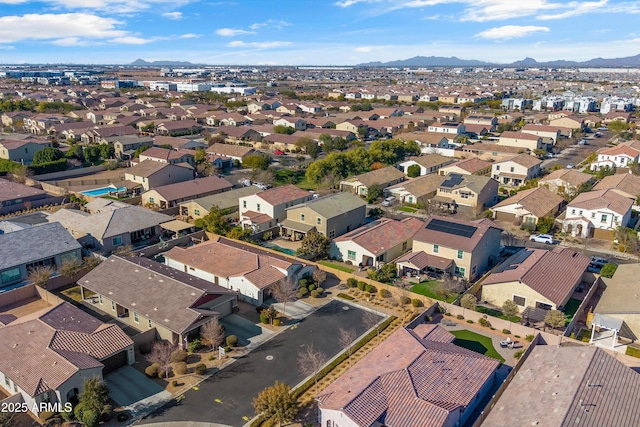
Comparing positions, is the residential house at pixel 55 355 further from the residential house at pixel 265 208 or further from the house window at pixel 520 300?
the house window at pixel 520 300

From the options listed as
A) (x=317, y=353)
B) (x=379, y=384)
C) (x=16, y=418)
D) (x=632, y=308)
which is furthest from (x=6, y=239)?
(x=632, y=308)

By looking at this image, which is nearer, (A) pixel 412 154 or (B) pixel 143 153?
(B) pixel 143 153

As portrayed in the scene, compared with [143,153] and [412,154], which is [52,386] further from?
[412,154]

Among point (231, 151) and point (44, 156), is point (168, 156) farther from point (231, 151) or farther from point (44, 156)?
point (44, 156)

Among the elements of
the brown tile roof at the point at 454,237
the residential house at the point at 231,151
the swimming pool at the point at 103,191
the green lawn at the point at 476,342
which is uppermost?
the residential house at the point at 231,151

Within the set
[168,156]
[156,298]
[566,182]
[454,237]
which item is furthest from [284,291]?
[168,156]

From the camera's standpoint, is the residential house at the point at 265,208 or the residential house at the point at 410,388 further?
the residential house at the point at 265,208

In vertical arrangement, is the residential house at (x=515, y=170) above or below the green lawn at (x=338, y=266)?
above

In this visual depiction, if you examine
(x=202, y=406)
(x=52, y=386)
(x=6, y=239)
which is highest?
(x=6, y=239)

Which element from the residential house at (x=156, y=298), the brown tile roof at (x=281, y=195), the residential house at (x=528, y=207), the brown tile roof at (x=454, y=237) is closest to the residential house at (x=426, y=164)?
the residential house at (x=528, y=207)
